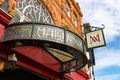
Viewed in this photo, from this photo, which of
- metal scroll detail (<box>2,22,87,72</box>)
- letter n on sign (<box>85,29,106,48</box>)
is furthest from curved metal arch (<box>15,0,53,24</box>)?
letter n on sign (<box>85,29,106,48</box>)

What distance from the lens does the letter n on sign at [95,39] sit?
14703mm

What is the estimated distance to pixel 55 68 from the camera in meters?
10.8

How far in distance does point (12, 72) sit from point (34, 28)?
2.59m

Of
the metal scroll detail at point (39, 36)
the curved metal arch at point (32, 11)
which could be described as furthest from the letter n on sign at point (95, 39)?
the metal scroll detail at point (39, 36)

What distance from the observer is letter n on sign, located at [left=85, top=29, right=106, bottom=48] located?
48.2 feet

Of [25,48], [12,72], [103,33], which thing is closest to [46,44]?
[25,48]

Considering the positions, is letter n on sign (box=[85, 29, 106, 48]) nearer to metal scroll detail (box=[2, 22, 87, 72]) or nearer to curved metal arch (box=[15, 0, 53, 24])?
curved metal arch (box=[15, 0, 53, 24])

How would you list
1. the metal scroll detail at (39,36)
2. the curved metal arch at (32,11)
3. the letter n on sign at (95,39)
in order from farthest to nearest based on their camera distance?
the letter n on sign at (95,39) → the curved metal arch at (32,11) → the metal scroll detail at (39,36)

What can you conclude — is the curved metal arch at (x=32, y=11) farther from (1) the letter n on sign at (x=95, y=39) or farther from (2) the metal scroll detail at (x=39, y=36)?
(1) the letter n on sign at (x=95, y=39)

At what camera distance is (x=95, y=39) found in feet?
49.0

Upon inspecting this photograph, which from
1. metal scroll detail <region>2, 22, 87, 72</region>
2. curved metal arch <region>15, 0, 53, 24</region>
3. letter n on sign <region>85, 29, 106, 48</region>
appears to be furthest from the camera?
letter n on sign <region>85, 29, 106, 48</region>

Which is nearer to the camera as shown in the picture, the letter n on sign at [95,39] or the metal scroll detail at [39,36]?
the metal scroll detail at [39,36]

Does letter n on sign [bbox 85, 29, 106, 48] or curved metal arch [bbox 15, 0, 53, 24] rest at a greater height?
curved metal arch [bbox 15, 0, 53, 24]

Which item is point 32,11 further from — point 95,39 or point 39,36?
point 95,39
